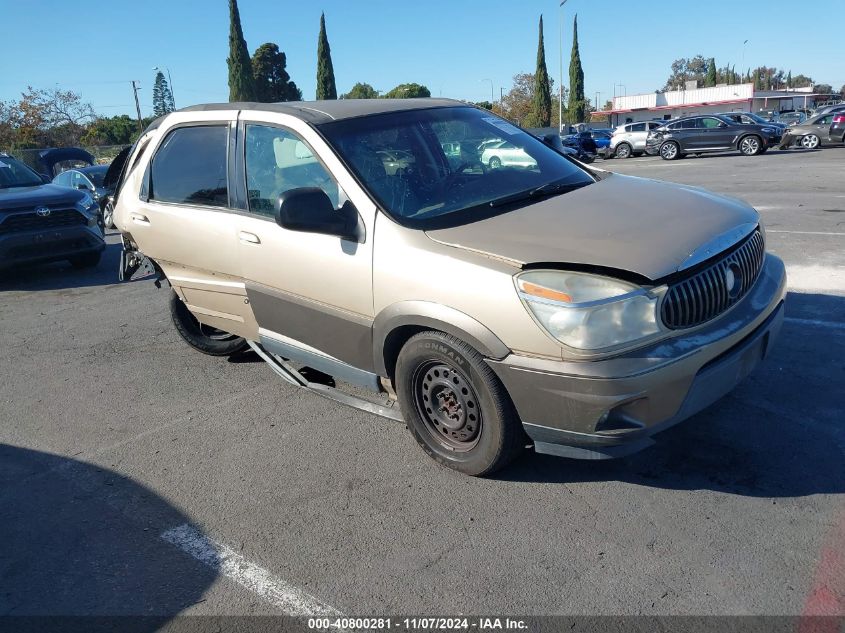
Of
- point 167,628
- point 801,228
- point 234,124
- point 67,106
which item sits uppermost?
point 67,106

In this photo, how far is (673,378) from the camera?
2955 mm

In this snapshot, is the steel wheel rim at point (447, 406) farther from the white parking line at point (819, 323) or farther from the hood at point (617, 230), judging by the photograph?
the white parking line at point (819, 323)

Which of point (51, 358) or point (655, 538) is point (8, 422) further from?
point (655, 538)

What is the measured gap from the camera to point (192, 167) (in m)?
4.82

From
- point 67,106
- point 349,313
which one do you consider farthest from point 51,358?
point 67,106

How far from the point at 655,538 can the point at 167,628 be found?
2.05 m

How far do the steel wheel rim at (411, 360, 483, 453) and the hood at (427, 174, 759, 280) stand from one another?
66 centimetres

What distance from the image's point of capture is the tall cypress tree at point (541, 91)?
62.1m

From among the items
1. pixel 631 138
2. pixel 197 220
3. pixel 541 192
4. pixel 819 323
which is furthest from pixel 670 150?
pixel 197 220

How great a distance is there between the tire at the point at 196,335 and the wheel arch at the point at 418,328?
2364mm

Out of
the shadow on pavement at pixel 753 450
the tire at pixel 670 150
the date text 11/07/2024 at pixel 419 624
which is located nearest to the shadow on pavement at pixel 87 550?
the date text 11/07/2024 at pixel 419 624

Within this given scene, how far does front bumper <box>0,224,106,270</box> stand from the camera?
29.1 feet

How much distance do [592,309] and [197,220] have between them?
2.89 m

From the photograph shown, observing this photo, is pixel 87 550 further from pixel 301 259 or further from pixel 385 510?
pixel 301 259
